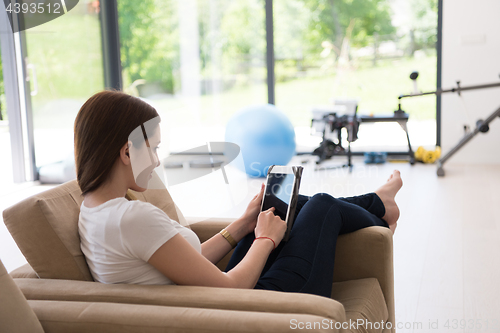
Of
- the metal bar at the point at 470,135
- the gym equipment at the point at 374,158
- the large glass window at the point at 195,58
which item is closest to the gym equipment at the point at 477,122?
the metal bar at the point at 470,135

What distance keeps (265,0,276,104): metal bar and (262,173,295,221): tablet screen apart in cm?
485

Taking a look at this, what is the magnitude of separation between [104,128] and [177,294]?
1.33ft

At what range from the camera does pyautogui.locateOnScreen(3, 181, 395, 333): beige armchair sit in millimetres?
→ 954

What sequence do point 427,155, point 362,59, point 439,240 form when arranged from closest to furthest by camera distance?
point 439,240, point 427,155, point 362,59

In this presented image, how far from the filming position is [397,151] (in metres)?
6.05

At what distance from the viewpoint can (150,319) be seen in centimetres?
97

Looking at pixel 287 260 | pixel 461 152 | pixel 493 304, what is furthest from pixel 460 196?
pixel 287 260

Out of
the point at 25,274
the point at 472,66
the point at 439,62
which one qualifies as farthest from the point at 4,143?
the point at 472,66

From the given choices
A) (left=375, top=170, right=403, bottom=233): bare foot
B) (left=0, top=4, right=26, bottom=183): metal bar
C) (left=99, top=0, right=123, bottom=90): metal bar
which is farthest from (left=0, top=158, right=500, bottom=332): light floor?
(left=99, top=0, right=123, bottom=90): metal bar

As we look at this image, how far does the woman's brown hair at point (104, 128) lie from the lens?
1128mm

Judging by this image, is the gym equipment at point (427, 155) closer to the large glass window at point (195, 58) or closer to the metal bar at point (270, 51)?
the metal bar at point (270, 51)

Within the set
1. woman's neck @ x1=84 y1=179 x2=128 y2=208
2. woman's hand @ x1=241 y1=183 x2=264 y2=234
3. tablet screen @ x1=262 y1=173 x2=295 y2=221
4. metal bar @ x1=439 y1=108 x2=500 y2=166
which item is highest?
woman's neck @ x1=84 y1=179 x2=128 y2=208

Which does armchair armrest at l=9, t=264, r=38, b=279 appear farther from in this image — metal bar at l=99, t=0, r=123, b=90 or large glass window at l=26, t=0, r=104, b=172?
metal bar at l=99, t=0, r=123, b=90

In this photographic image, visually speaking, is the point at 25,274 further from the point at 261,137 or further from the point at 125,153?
the point at 261,137
